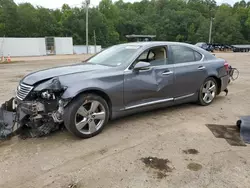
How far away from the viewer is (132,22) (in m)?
85.5

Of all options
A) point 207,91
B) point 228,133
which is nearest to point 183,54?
point 207,91

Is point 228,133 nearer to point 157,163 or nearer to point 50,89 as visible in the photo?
point 157,163

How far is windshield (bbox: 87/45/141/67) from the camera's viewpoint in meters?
4.71

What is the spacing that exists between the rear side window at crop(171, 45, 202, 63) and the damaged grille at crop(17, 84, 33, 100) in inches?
117

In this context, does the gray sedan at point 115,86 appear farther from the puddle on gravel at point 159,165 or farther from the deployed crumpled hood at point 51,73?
the puddle on gravel at point 159,165

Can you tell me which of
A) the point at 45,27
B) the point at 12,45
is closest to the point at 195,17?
the point at 45,27

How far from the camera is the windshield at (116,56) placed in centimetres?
471

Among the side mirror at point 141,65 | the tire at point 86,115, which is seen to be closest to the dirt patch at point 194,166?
the tire at point 86,115

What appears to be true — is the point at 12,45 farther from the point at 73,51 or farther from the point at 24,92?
the point at 24,92

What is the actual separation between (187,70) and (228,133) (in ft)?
5.36

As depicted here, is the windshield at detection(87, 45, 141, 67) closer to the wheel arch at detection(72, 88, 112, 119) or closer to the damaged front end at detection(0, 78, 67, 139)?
the wheel arch at detection(72, 88, 112, 119)

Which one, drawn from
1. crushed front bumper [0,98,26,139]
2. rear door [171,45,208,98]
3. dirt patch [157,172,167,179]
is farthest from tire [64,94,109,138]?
rear door [171,45,208,98]

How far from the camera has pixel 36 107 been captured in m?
3.80

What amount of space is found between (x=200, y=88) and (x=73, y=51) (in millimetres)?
42180
